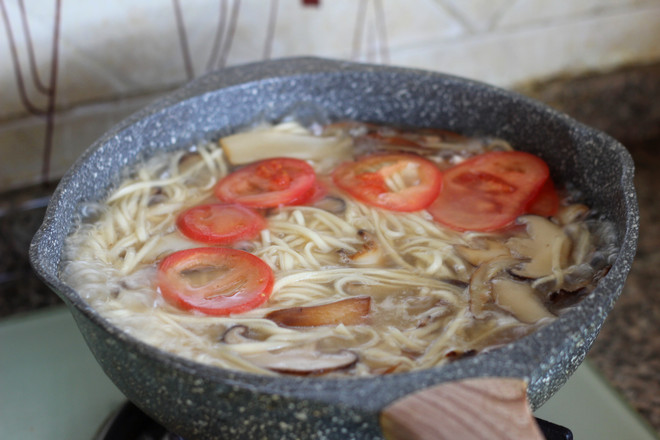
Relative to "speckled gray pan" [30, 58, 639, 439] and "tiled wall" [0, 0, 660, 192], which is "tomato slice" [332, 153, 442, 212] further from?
"tiled wall" [0, 0, 660, 192]

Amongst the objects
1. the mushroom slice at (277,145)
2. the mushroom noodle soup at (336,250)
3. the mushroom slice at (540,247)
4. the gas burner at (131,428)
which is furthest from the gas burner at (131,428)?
the mushroom slice at (540,247)

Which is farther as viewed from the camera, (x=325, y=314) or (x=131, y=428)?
(x=131, y=428)

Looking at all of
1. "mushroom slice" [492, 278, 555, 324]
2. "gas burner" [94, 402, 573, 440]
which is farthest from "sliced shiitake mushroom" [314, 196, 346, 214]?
"gas burner" [94, 402, 573, 440]

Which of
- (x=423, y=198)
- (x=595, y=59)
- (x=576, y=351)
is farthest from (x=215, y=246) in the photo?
(x=595, y=59)

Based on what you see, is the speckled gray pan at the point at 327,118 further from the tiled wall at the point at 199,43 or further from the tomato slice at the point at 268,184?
the tiled wall at the point at 199,43

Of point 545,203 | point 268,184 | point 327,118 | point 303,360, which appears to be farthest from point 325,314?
point 327,118

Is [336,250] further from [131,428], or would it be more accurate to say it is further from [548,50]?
[548,50]
